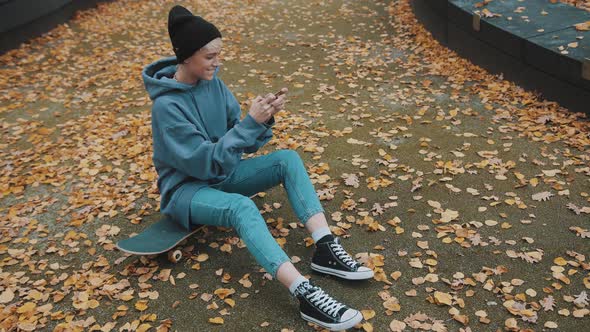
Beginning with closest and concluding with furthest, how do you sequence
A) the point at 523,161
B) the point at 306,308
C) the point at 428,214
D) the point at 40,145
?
the point at 306,308 < the point at 428,214 < the point at 523,161 < the point at 40,145

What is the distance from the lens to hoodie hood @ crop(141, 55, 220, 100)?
301 centimetres

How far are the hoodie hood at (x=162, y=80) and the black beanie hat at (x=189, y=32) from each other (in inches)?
8.2

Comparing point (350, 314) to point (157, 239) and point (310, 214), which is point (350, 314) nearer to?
point (310, 214)

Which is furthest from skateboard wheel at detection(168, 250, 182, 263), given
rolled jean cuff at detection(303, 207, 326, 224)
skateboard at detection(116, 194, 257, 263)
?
rolled jean cuff at detection(303, 207, 326, 224)

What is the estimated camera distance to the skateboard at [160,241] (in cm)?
319

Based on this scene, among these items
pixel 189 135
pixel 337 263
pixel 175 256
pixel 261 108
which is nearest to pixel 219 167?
pixel 189 135

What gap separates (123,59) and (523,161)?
589 cm

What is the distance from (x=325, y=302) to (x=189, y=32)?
1670mm

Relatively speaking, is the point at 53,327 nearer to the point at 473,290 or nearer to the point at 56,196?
the point at 56,196

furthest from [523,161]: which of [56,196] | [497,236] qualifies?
[56,196]

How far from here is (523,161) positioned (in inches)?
164

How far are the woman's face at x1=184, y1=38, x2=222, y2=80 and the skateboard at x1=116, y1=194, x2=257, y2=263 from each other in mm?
990

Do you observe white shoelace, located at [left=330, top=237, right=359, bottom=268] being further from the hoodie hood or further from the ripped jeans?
the hoodie hood

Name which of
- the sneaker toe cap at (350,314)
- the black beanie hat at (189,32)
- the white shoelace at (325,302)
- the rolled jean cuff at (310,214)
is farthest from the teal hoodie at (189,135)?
the sneaker toe cap at (350,314)
